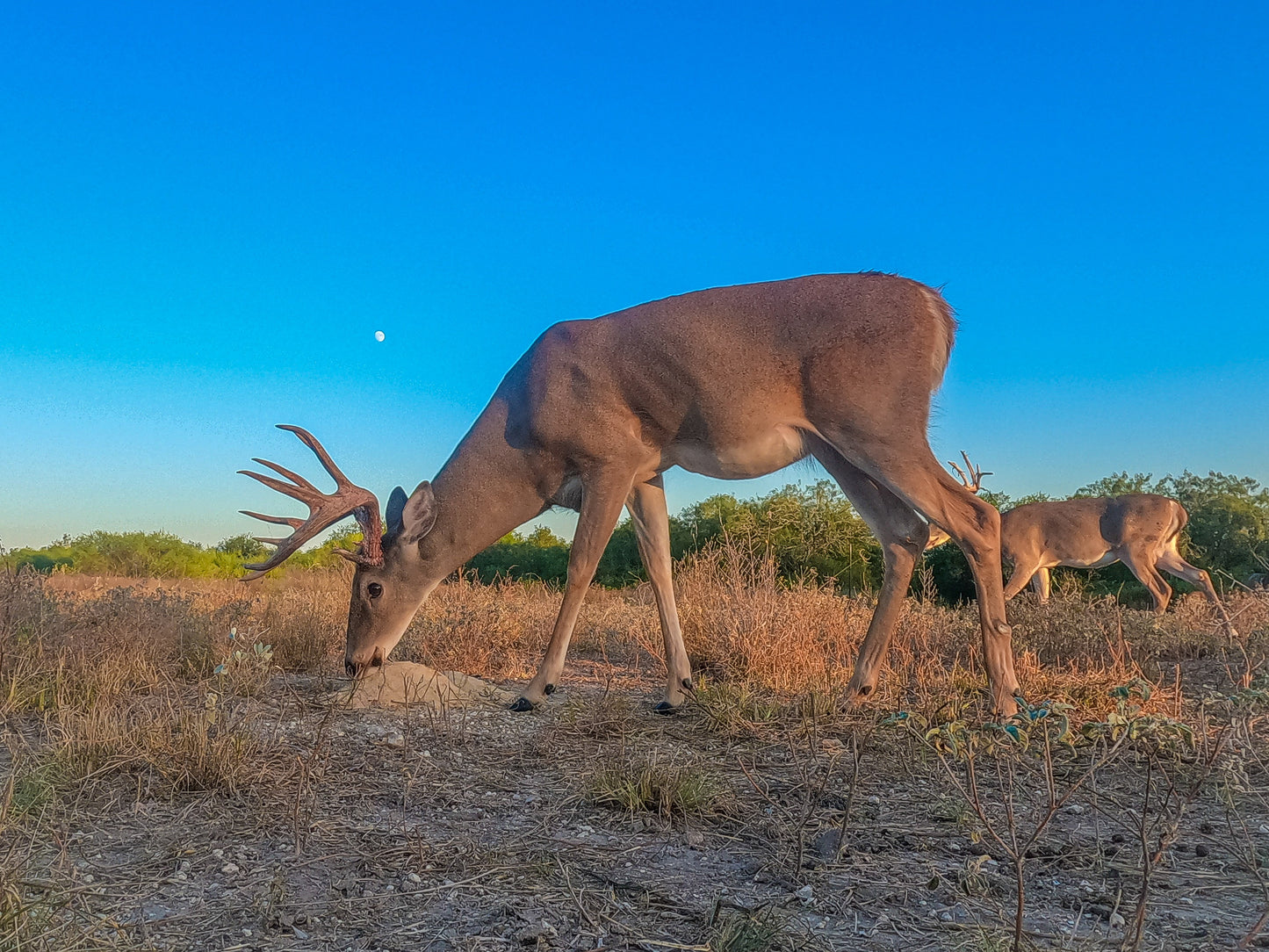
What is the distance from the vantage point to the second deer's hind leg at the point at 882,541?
228 inches

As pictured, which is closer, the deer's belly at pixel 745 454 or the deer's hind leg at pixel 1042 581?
the deer's belly at pixel 745 454

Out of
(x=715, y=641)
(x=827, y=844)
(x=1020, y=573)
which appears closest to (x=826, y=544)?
(x=1020, y=573)

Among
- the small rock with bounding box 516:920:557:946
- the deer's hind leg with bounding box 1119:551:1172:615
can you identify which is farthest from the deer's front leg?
the deer's hind leg with bounding box 1119:551:1172:615

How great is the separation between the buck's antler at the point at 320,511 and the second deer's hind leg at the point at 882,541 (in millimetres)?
3194

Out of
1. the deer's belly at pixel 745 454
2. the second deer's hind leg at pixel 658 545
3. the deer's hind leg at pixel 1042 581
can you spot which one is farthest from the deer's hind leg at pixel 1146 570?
the deer's belly at pixel 745 454

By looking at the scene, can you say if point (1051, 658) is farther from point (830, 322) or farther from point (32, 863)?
point (32, 863)

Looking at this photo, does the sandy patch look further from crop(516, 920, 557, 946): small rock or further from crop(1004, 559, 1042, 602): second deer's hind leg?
crop(1004, 559, 1042, 602): second deer's hind leg

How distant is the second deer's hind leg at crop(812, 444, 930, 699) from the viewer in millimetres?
5789

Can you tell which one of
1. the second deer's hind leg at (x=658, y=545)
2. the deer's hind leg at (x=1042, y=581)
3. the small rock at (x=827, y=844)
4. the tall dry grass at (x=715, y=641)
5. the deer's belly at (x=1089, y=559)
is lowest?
the small rock at (x=827, y=844)

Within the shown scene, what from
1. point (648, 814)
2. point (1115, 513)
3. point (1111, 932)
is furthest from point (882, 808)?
point (1115, 513)

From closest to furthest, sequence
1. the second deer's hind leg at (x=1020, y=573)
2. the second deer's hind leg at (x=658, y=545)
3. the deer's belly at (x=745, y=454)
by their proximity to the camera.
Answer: the deer's belly at (x=745, y=454), the second deer's hind leg at (x=658, y=545), the second deer's hind leg at (x=1020, y=573)

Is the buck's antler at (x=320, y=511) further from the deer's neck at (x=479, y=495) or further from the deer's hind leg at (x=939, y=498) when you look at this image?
the deer's hind leg at (x=939, y=498)

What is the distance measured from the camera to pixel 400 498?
6.62m

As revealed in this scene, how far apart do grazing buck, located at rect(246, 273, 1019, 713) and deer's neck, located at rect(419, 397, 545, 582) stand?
0.4 inches
